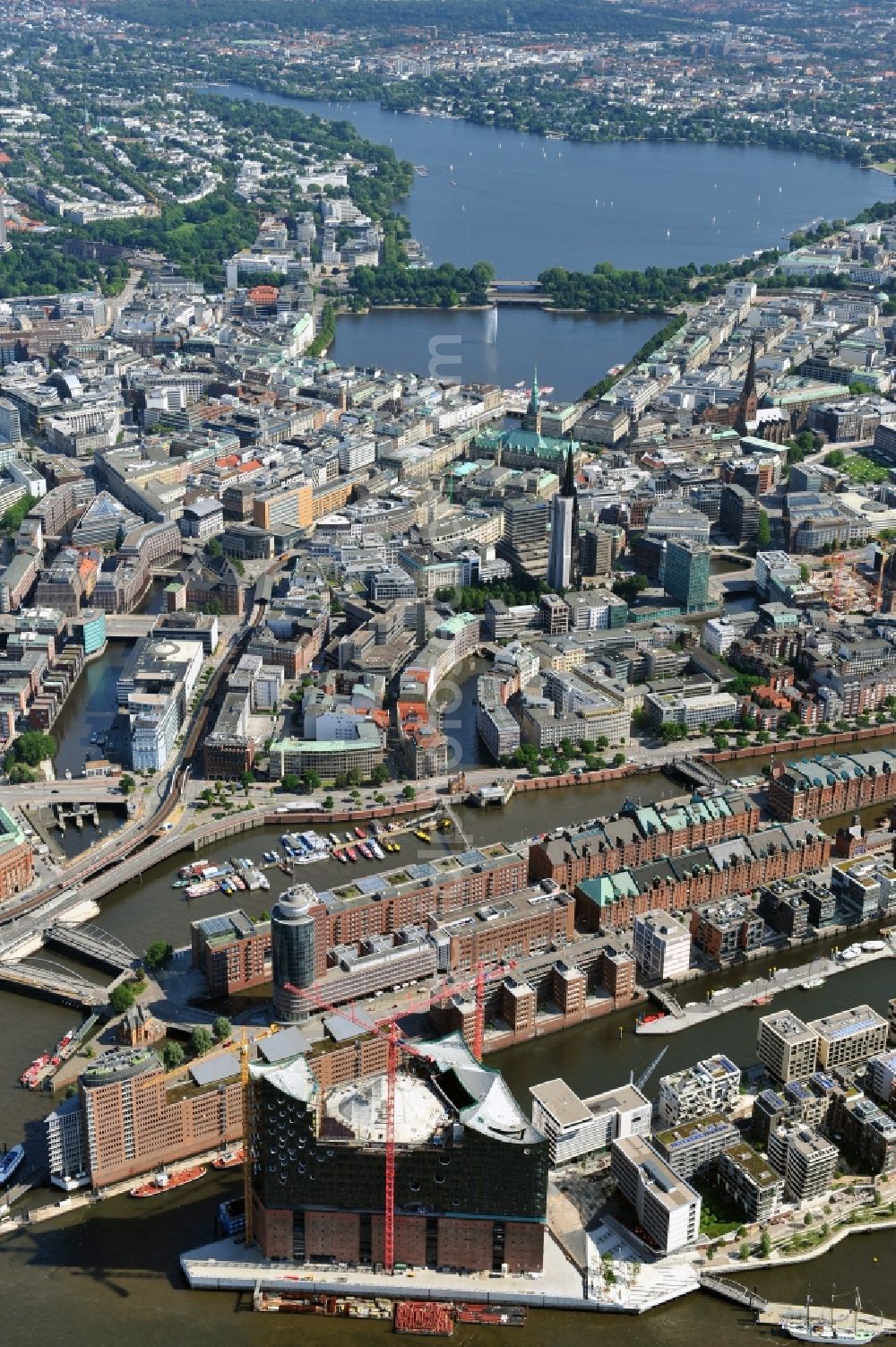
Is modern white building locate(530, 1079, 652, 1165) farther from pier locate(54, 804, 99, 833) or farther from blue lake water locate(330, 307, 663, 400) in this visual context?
blue lake water locate(330, 307, 663, 400)

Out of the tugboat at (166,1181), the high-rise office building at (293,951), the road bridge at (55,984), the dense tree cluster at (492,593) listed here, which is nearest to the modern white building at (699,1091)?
the high-rise office building at (293,951)

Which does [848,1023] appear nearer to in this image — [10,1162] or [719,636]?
[10,1162]

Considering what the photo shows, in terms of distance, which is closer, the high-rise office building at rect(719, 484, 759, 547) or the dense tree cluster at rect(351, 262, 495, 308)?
the high-rise office building at rect(719, 484, 759, 547)

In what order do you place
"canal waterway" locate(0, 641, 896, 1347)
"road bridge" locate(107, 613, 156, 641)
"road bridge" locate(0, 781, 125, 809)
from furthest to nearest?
"road bridge" locate(107, 613, 156, 641)
"road bridge" locate(0, 781, 125, 809)
"canal waterway" locate(0, 641, 896, 1347)

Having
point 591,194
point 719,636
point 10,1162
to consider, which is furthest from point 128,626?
point 591,194

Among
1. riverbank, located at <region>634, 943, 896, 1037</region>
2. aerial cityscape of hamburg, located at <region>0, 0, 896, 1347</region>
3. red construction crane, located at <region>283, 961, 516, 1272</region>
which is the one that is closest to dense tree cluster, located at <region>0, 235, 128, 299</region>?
aerial cityscape of hamburg, located at <region>0, 0, 896, 1347</region>

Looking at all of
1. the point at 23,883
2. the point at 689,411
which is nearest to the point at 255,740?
the point at 23,883

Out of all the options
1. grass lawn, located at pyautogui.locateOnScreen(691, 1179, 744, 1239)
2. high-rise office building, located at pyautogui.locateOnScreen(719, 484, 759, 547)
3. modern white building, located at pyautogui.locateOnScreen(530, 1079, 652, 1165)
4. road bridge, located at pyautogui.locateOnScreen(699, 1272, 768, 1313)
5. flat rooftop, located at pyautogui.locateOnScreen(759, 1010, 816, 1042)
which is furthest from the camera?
high-rise office building, located at pyautogui.locateOnScreen(719, 484, 759, 547)
